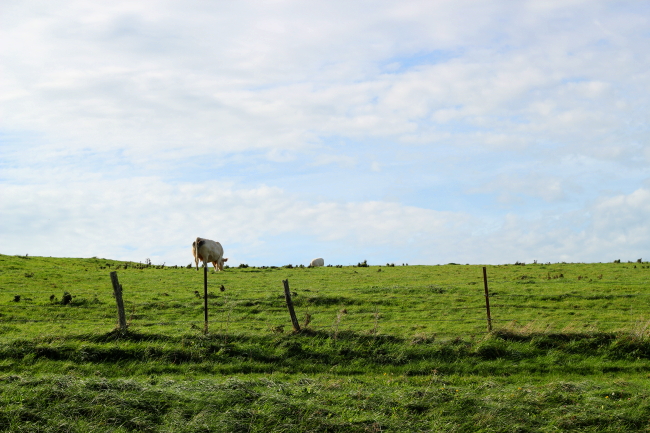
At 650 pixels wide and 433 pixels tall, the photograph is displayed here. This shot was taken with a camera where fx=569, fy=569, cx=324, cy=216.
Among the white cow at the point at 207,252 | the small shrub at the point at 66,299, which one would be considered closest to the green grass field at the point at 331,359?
the small shrub at the point at 66,299

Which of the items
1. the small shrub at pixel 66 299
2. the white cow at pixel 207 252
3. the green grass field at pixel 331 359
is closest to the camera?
the green grass field at pixel 331 359

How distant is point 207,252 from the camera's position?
4172cm

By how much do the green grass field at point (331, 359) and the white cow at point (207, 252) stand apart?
13190 mm

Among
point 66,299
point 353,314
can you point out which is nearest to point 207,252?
point 66,299

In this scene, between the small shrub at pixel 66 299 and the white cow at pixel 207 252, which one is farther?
the white cow at pixel 207 252

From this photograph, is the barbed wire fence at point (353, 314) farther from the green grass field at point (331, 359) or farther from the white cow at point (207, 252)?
the white cow at point (207, 252)

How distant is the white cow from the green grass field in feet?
43.3

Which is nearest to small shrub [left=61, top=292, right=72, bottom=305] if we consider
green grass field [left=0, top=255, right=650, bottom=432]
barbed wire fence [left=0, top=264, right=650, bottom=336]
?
green grass field [left=0, top=255, right=650, bottom=432]

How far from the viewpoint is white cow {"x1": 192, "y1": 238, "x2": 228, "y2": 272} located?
41406 mm

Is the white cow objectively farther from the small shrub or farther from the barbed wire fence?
the small shrub

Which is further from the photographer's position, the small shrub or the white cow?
the white cow

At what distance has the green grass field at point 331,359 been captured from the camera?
11.5 m

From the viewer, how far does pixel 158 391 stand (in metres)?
12.3

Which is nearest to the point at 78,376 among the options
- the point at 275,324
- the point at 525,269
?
the point at 275,324
